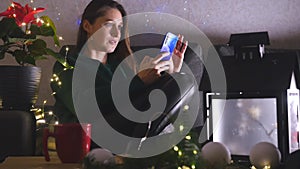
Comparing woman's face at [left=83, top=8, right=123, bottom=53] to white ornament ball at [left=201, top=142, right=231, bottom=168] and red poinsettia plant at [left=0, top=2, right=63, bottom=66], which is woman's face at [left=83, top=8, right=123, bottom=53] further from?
white ornament ball at [left=201, top=142, right=231, bottom=168]

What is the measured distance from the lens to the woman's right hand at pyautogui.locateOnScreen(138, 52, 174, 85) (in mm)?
1353

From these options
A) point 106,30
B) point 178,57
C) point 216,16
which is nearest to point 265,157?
point 178,57

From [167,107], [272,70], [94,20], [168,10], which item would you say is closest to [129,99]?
[167,107]

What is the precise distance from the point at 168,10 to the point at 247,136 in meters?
0.80

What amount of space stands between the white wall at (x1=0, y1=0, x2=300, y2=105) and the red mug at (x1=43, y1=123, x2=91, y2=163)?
4.48 feet

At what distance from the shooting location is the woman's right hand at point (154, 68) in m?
1.35

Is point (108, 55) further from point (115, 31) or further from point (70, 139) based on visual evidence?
point (70, 139)

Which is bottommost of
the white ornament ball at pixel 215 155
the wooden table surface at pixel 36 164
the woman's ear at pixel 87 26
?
the wooden table surface at pixel 36 164

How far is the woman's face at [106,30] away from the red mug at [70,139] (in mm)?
760

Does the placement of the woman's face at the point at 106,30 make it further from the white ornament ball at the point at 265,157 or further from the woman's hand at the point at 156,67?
the white ornament ball at the point at 265,157

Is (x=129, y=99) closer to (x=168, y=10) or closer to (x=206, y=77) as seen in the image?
(x=206, y=77)

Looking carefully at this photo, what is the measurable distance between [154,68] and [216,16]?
0.85 meters

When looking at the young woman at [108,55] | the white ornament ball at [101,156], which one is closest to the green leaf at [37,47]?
the young woman at [108,55]

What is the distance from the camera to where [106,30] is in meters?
1.57
